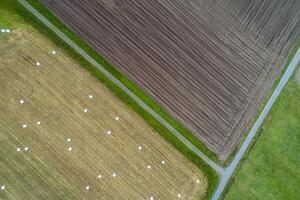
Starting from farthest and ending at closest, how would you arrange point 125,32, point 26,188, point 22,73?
point 125,32, point 22,73, point 26,188

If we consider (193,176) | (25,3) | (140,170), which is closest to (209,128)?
(193,176)

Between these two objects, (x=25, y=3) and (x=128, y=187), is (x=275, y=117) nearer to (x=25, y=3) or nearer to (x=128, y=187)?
(x=128, y=187)

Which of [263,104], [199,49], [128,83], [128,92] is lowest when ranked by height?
[128,92]

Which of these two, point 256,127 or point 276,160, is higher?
point 256,127

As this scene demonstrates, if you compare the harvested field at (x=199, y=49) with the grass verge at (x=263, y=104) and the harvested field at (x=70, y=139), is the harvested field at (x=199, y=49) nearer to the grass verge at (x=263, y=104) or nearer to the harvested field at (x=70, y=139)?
the grass verge at (x=263, y=104)

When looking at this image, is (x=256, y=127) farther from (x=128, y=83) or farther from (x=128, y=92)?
(x=128, y=83)

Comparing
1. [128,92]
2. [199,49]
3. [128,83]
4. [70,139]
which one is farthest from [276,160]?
[70,139]
